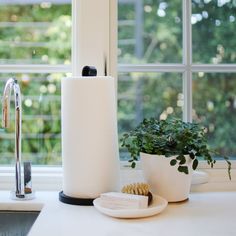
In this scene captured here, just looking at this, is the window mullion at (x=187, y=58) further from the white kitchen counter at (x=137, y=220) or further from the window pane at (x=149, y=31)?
the white kitchen counter at (x=137, y=220)

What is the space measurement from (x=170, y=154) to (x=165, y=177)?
0.27ft

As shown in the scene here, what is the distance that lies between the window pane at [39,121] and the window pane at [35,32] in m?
0.08

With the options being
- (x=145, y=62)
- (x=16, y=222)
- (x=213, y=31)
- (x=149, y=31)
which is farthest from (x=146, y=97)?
(x=16, y=222)

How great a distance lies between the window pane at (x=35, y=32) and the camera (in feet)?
5.31

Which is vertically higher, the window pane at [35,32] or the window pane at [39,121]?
the window pane at [35,32]

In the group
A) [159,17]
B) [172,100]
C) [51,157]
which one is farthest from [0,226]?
[159,17]

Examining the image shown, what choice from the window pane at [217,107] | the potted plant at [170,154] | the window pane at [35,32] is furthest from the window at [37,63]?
the window pane at [217,107]

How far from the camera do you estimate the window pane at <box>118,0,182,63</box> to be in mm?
1593

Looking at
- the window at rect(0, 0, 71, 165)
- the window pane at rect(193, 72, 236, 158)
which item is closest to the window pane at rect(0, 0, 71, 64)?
the window at rect(0, 0, 71, 165)

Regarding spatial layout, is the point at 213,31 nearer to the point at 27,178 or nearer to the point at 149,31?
the point at 149,31

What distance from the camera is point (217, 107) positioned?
63.4 inches

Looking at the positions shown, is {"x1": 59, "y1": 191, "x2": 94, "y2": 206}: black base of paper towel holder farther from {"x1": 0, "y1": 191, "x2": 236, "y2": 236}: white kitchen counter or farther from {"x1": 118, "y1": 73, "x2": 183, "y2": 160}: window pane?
{"x1": 118, "y1": 73, "x2": 183, "y2": 160}: window pane

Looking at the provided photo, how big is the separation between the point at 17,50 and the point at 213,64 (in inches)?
30.5

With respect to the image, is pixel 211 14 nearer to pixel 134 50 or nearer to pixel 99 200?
pixel 134 50
